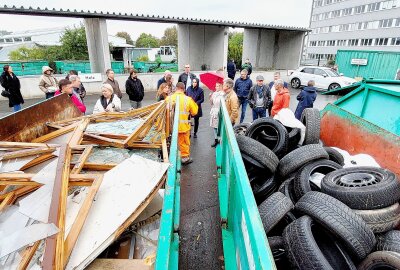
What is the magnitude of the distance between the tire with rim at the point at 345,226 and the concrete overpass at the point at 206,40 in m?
12.1

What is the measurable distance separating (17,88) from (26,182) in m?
6.97

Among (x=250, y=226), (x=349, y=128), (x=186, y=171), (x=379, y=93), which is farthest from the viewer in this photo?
(x=186, y=171)

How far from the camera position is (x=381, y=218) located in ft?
7.39

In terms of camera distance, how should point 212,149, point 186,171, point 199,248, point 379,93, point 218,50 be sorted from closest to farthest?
1. point 199,248
2. point 379,93
3. point 186,171
4. point 212,149
5. point 218,50

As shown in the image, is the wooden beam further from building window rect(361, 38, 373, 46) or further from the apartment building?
building window rect(361, 38, 373, 46)

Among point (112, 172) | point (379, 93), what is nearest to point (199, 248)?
point (112, 172)

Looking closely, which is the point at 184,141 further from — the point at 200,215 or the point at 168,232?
the point at 168,232

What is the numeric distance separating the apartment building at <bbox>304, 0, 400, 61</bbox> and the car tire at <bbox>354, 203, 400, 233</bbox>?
121 ft

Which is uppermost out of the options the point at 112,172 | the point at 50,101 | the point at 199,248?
the point at 50,101

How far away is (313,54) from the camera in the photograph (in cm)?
5231

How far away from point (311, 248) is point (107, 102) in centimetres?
450

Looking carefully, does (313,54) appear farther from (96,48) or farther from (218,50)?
(96,48)

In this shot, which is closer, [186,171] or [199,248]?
[199,248]

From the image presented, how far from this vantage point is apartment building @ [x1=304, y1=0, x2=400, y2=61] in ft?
115
